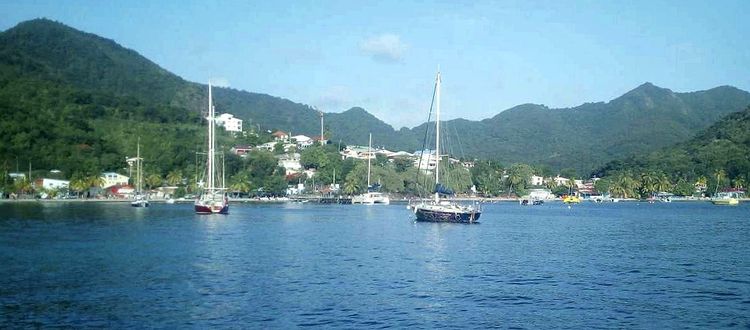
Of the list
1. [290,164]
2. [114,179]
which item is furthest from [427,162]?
[114,179]

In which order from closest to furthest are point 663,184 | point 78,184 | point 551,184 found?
point 78,184
point 663,184
point 551,184

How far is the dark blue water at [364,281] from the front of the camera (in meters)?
18.9

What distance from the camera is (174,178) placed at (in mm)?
115250

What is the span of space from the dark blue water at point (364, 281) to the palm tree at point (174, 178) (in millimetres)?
71950

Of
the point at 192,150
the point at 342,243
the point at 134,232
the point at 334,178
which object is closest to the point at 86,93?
the point at 192,150

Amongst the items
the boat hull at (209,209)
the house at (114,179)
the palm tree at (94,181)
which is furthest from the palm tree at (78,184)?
the boat hull at (209,209)

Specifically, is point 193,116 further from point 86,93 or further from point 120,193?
point 120,193

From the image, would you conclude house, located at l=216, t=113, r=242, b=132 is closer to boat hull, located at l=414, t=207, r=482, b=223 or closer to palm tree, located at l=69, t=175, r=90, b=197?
palm tree, located at l=69, t=175, r=90, b=197

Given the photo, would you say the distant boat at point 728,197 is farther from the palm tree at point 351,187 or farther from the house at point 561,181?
the palm tree at point 351,187

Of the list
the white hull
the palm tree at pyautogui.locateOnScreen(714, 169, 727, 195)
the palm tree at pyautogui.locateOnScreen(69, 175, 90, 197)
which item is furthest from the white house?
the palm tree at pyautogui.locateOnScreen(69, 175, 90, 197)

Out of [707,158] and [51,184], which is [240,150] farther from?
[707,158]

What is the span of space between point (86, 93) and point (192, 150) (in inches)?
1270

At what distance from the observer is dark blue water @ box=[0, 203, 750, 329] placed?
1889 centimetres

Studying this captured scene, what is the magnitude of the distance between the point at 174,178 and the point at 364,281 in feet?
315
